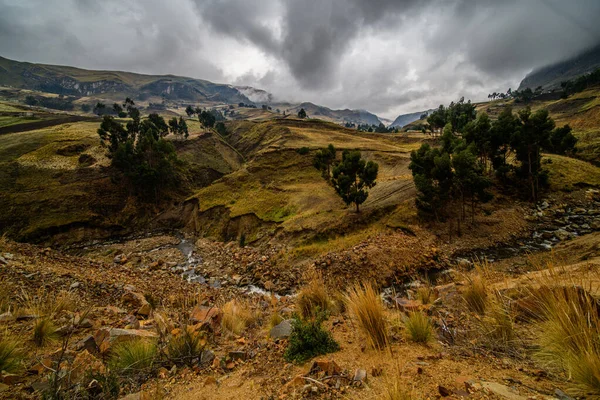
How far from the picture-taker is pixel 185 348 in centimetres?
501

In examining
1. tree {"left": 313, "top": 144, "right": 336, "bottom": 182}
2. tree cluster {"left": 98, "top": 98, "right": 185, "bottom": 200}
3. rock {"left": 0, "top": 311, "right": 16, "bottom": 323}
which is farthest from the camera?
tree cluster {"left": 98, "top": 98, "right": 185, "bottom": 200}

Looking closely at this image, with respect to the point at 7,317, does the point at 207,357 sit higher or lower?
higher

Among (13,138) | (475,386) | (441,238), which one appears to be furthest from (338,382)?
(13,138)

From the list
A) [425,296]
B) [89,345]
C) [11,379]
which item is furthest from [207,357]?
[425,296]

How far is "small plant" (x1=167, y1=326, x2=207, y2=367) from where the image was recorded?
4.80 meters

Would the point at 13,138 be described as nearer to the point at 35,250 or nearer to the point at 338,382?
the point at 35,250

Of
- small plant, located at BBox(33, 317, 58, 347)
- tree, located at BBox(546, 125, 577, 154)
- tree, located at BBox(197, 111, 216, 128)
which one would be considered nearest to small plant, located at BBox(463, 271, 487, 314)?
small plant, located at BBox(33, 317, 58, 347)

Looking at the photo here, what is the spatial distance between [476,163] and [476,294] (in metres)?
24.9

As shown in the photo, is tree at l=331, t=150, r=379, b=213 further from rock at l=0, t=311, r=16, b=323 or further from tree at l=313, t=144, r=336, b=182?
rock at l=0, t=311, r=16, b=323

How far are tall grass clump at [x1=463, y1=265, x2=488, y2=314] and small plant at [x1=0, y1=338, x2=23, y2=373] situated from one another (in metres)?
8.64

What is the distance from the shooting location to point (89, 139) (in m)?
59.0

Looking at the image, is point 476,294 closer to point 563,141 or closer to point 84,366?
point 84,366

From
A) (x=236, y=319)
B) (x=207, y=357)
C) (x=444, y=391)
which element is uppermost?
(x=444, y=391)

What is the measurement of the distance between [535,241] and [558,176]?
1705 cm
